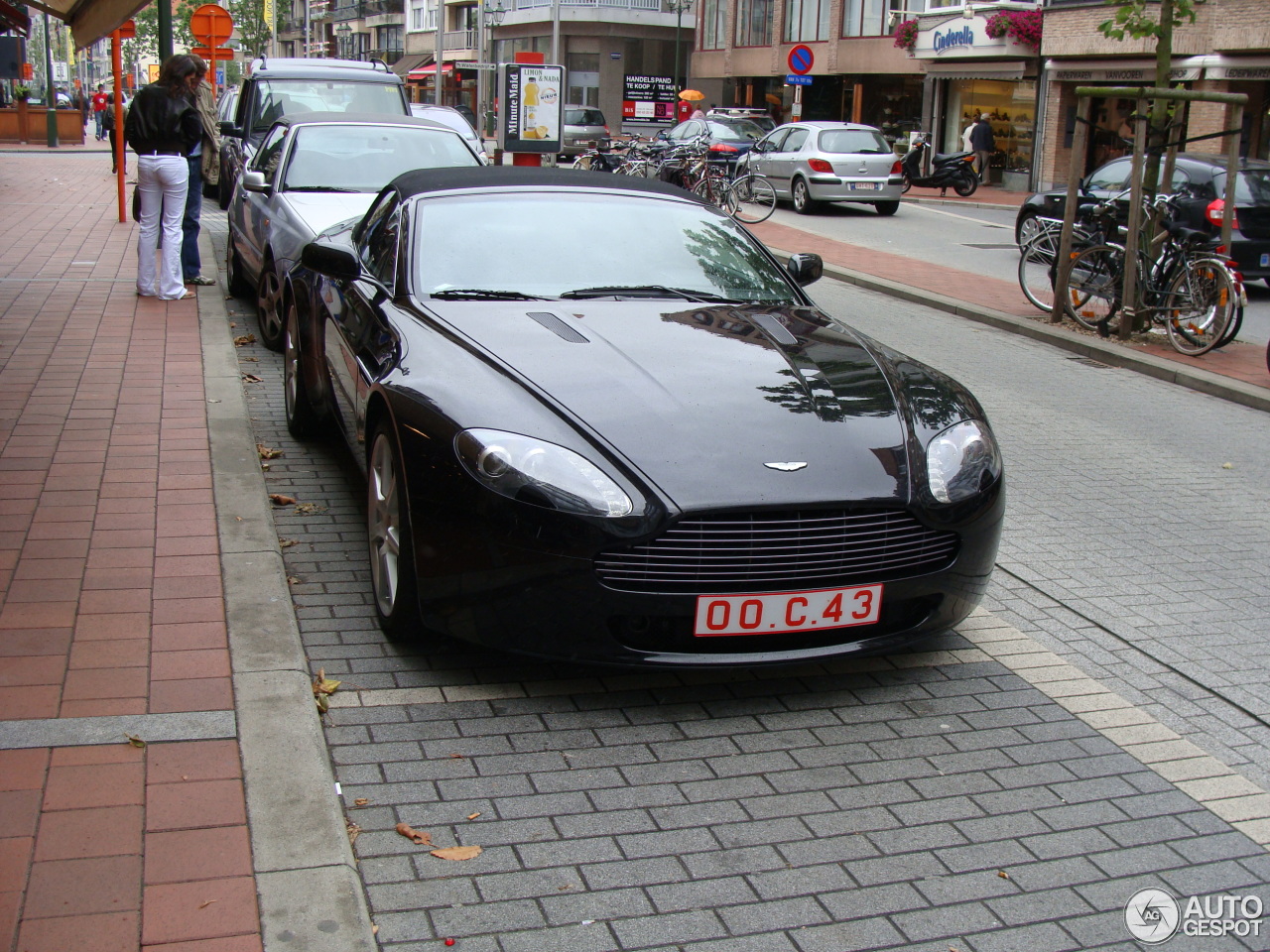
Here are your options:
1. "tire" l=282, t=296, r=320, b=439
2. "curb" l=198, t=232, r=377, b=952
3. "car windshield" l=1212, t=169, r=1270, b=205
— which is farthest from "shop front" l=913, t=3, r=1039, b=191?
"curb" l=198, t=232, r=377, b=952

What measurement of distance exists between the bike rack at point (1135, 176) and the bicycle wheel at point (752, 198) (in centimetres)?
963

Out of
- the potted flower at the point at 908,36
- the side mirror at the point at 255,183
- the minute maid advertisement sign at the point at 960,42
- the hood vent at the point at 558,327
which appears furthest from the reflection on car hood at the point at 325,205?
the potted flower at the point at 908,36

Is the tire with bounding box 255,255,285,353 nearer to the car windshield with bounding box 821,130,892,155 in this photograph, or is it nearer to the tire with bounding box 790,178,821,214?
the tire with bounding box 790,178,821,214

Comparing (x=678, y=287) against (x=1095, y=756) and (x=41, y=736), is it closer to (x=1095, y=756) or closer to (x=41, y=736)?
(x=1095, y=756)

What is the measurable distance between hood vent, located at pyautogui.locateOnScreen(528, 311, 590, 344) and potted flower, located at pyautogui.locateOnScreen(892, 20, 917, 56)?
35051 millimetres

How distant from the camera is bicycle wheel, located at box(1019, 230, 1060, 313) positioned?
12578mm

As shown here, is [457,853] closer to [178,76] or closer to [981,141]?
[178,76]

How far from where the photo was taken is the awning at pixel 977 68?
33719 mm

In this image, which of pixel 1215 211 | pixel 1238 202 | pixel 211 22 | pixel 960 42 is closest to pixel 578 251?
pixel 1215 211

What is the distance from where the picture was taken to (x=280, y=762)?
3.39 metres

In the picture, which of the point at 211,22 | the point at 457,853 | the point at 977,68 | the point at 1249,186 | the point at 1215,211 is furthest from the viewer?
the point at 977,68

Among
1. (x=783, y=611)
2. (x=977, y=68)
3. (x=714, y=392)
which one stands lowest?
(x=783, y=611)

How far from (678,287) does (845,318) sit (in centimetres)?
714

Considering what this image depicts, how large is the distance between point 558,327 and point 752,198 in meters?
18.6
